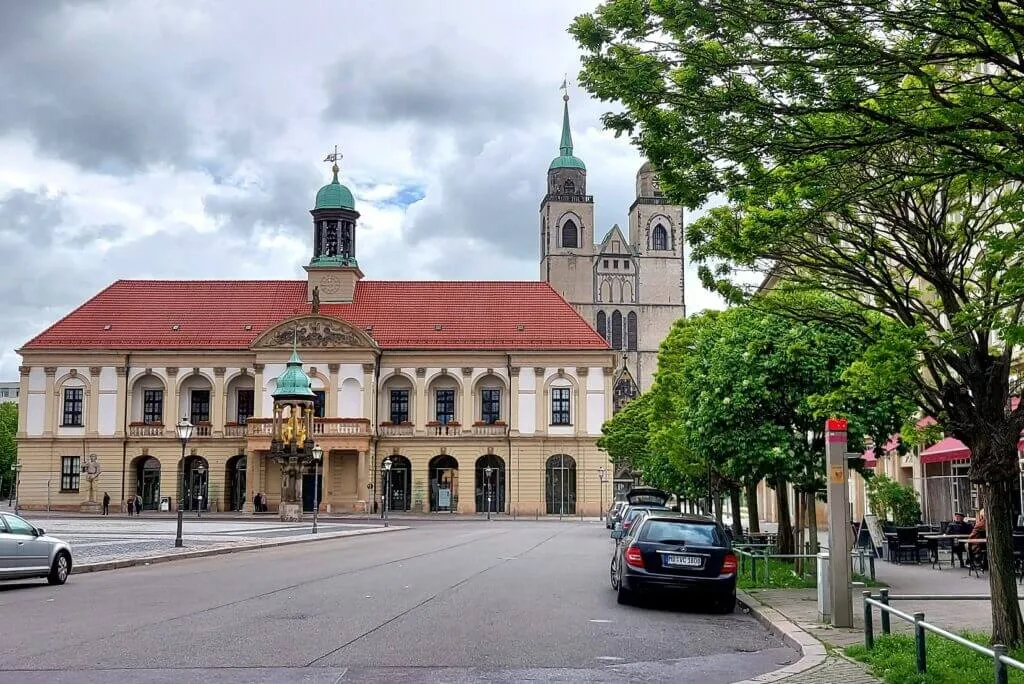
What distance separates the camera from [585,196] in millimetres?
129875

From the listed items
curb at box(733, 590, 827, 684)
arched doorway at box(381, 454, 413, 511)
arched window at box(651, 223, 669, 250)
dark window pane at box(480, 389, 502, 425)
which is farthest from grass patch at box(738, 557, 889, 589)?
arched window at box(651, 223, 669, 250)

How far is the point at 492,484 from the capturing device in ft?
246

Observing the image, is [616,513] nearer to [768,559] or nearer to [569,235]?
[768,559]

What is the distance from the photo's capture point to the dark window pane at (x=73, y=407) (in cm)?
7519

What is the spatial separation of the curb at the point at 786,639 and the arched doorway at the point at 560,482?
187 ft

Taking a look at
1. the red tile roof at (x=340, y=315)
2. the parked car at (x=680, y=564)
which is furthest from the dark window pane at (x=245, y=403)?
the parked car at (x=680, y=564)

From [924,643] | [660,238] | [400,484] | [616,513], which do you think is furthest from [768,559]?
[660,238]

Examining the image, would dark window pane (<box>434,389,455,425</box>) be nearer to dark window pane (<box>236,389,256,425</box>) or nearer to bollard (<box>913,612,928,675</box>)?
dark window pane (<box>236,389,256,425</box>)

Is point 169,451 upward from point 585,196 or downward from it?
downward

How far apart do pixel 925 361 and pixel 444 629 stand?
252 inches

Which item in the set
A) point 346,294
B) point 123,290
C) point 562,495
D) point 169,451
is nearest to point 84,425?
point 169,451

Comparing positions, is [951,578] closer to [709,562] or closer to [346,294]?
[709,562]

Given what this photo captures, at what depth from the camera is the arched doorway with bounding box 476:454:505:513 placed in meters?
74.6

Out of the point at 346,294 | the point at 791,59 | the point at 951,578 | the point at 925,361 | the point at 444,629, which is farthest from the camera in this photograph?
the point at 346,294
